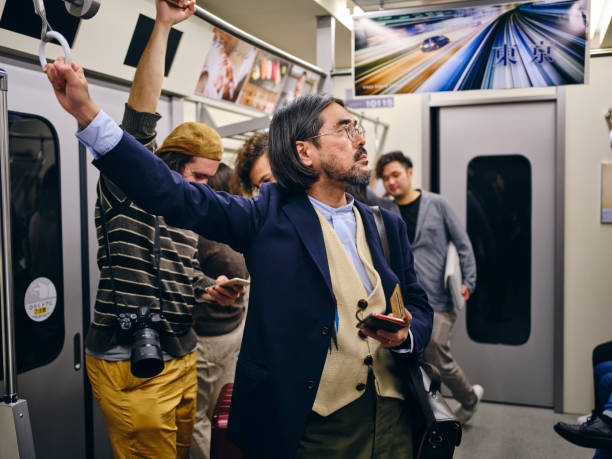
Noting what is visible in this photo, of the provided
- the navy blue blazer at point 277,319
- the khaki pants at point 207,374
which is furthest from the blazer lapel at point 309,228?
the khaki pants at point 207,374

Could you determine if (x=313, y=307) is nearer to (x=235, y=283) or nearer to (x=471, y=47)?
(x=235, y=283)

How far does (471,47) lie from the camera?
10.1 feet

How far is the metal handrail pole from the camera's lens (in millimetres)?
1621

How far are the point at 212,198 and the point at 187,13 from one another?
59 centimetres

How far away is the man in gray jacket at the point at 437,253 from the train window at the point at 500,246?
71 cm

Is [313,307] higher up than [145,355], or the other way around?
[313,307]

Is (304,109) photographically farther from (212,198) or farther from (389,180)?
(389,180)

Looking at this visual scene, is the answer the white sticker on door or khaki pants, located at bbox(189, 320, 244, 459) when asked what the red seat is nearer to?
khaki pants, located at bbox(189, 320, 244, 459)

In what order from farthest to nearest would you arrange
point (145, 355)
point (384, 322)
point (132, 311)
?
1. point (132, 311)
2. point (145, 355)
3. point (384, 322)

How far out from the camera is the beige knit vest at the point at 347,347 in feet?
5.04

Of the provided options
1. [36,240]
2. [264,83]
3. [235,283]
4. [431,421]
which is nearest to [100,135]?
[235,283]

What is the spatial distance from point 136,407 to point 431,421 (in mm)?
1046

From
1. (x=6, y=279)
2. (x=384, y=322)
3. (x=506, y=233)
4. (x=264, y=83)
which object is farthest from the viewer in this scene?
(x=506, y=233)

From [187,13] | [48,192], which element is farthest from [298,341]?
[48,192]
